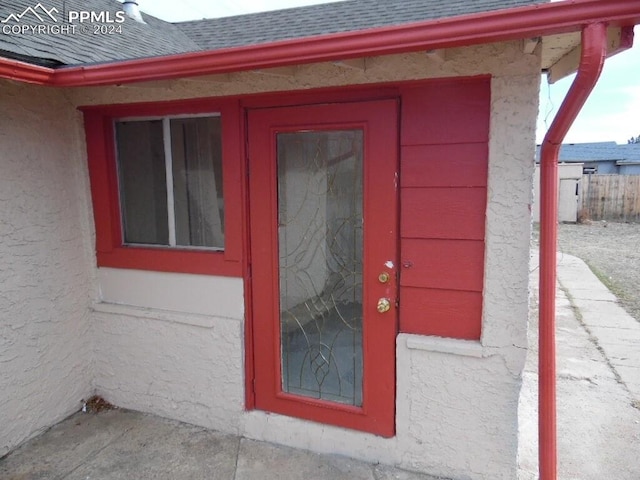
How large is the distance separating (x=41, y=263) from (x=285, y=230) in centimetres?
181

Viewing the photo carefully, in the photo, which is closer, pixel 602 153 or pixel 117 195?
pixel 117 195

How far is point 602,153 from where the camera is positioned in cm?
2936

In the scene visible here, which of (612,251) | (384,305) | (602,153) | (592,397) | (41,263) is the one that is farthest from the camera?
(602,153)

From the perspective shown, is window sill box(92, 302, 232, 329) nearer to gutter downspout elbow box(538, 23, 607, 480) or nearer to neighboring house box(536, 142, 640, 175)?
gutter downspout elbow box(538, 23, 607, 480)

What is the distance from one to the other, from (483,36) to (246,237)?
1869 millimetres

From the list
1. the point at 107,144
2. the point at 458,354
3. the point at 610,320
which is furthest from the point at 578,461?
the point at 107,144

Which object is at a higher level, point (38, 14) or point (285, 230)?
point (38, 14)

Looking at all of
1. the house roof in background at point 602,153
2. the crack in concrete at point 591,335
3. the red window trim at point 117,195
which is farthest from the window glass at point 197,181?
the house roof in background at point 602,153

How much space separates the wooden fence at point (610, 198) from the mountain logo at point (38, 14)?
17776 millimetres

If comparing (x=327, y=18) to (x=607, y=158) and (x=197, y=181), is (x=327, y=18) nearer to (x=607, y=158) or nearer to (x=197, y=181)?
(x=197, y=181)

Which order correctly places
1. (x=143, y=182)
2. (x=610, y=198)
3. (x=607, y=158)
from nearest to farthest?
(x=143, y=182), (x=610, y=198), (x=607, y=158)

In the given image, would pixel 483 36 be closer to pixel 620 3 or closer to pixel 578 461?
pixel 620 3

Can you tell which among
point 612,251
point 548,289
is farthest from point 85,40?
point 612,251

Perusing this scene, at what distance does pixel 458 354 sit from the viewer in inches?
101
